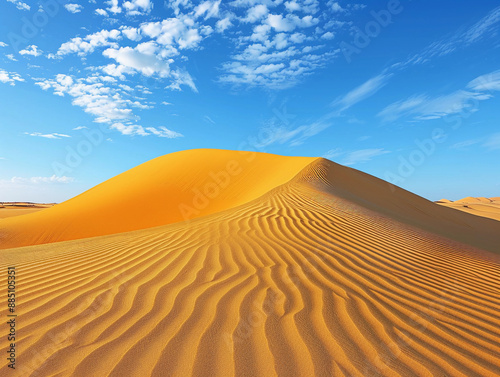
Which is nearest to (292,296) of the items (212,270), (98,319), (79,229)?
(212,270)

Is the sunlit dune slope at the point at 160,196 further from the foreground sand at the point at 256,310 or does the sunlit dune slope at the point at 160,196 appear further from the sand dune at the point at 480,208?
the sand dune at the point at 480,208

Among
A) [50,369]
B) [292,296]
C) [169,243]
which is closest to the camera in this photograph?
[50,369]

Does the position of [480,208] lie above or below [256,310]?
above

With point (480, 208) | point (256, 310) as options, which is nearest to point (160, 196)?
point (256, 310)

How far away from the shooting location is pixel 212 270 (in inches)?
136

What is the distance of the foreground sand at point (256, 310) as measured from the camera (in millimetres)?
1915

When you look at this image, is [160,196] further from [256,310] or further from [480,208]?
[480,208]

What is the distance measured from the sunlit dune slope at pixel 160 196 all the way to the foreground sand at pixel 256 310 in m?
7.19

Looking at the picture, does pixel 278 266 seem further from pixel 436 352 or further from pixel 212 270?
pixel 436 352

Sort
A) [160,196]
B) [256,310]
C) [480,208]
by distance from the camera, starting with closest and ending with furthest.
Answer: [256,310]
[160,196]
[480,208]

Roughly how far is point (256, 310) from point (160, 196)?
15.9 meters

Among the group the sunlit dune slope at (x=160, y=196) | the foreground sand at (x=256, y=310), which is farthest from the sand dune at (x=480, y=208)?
the foreground sand at (x=256, y=310)

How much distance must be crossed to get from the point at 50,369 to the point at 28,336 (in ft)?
1.82

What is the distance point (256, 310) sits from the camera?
254 centimetres
